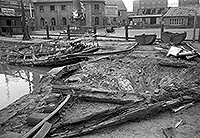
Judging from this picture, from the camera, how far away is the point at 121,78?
7.09 meters

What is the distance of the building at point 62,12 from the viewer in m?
48.6

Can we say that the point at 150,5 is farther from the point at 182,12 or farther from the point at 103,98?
the point at 103,98

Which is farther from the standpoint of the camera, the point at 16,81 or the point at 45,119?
the point at 16,81

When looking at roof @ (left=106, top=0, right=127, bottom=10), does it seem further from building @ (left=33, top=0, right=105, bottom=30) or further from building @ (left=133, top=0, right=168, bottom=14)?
building @ (left=33, top=0, right=105, bottom=30)

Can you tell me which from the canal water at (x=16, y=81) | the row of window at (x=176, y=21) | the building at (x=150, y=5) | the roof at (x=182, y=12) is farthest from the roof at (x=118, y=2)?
the canal water at (x=16, y=81)

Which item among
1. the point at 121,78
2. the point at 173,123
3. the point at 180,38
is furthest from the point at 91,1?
the point at 173,123

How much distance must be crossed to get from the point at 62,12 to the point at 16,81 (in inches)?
1693

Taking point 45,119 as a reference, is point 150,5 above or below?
above

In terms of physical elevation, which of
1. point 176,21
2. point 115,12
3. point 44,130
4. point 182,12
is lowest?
point 44,130

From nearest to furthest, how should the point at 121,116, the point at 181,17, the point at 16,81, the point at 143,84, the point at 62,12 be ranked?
the point at 121,116 → the point at 143,84 → the point at 16,81 → the point at 181,17 → the point at 62,12

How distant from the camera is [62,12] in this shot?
49312mm

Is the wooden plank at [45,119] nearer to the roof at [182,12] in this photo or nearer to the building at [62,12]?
the roof at [182,12]

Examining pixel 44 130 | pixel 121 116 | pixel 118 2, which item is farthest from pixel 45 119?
pixel 118 2

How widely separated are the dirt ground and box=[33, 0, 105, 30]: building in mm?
41073
